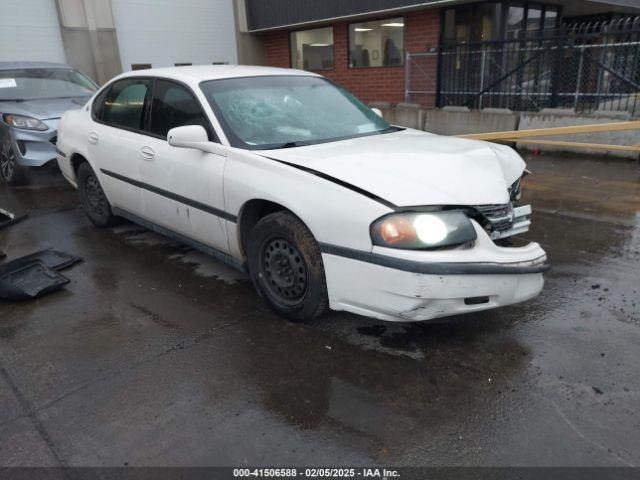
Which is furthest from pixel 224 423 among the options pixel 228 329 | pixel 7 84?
pixel 7 84

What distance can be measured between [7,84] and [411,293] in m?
7.60

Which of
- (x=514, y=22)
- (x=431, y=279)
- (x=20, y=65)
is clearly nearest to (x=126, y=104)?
(x=431, y=279)

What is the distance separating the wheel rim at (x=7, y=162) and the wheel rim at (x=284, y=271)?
18.4 feet

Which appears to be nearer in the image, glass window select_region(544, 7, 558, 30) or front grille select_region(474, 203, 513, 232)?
front grille select_region(474, 203, 513, 232)

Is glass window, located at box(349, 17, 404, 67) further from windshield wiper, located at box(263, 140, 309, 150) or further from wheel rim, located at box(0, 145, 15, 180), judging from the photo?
windshield wiper, located at box(263, 140, 309, 150)

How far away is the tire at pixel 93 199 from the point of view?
533cm

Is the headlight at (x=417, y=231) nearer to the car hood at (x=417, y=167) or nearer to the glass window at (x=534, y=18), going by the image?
the car hood at (x=417, y=167)

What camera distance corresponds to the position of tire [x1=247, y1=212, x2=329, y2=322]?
10.3ft

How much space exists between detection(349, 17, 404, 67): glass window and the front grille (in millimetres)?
10549

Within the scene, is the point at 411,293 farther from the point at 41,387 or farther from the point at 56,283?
the point at 56,283

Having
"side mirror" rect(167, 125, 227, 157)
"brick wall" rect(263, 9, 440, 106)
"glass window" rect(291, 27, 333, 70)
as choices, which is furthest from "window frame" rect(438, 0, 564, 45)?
"side mirror" rect(167, 125, 227, 157)

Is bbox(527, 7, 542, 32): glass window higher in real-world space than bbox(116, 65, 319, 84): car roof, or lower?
higher

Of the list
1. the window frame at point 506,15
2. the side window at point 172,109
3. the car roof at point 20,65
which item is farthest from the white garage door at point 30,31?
the side window at point 172,109

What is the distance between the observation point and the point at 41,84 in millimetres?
8039
